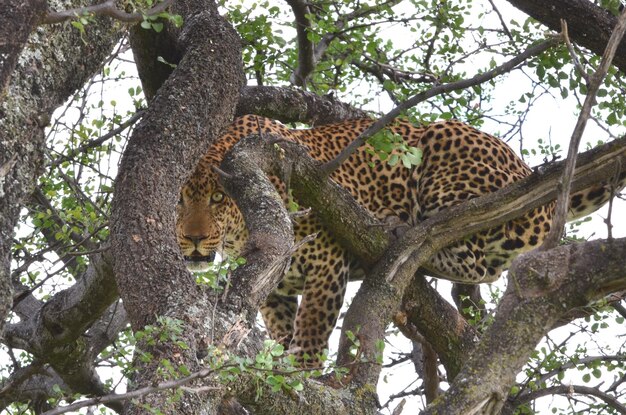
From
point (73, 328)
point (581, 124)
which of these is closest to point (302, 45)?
point (73, 328)

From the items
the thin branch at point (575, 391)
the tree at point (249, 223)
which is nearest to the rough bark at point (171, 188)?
the tree at point (249, 223)

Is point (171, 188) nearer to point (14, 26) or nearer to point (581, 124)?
point (14, 26)

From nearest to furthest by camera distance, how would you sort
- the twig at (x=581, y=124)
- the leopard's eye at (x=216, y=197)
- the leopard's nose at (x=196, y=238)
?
the twig at (x=581, y=124) < the leopard's nose at (x=196, y=238) < the leopard's eye at (x=216, y=197)

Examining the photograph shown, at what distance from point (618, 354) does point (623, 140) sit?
2.21 m

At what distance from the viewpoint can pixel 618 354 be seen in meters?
8.00

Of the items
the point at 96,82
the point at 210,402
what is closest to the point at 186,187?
the point at 96,82

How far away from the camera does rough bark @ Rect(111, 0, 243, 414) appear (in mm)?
4445

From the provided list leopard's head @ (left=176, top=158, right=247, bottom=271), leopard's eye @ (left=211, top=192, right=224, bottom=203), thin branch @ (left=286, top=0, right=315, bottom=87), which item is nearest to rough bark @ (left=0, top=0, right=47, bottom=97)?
leopard's head @ (left=176, top=158, right=247, bottom=271)

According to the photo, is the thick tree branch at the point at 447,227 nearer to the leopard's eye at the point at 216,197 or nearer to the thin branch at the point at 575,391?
the thin branch at the point at 575,391

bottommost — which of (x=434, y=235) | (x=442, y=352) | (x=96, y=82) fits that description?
(x=442, y=352)

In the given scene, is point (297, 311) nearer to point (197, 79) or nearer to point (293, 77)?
point (293, 77)

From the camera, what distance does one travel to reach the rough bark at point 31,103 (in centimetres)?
452

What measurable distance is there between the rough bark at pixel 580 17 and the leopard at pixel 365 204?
4.25 ft

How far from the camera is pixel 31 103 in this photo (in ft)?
15.9
